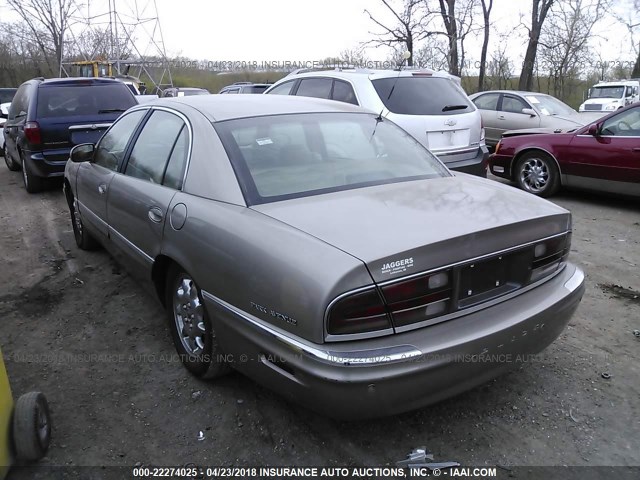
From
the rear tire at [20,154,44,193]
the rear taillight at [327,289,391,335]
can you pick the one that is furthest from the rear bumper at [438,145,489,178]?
the rear tire at [20,154,44,193]

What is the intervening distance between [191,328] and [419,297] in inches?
57.3

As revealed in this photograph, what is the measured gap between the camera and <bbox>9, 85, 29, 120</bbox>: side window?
27.6 ft

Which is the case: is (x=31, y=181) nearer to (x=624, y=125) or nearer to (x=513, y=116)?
(x=624, y=125)

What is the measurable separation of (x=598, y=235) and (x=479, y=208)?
3891 millimetres

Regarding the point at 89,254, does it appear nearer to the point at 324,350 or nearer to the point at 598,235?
the point at 324,350

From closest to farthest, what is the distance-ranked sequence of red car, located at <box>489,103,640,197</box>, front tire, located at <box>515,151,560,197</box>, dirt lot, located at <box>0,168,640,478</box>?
1. dirt lot, located at <box>0,168,640,478</box>
2. red car, located at <box>489,103,640,197</box>
3. front tire, located at <box>515,151,560,197</box>

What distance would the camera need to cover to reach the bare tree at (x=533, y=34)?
22.9 m

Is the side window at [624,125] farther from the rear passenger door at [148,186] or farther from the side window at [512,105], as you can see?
the rear passenger door at [148,186]

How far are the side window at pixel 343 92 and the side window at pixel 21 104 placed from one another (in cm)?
493

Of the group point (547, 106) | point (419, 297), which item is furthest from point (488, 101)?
point (419, 297)

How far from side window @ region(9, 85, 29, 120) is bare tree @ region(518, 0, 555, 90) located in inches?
804

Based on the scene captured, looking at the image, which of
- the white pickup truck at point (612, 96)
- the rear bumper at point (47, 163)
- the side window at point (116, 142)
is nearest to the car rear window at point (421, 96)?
the side window at point (116, 142)

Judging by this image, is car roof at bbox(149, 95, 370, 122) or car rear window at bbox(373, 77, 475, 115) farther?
car rear window at bbox(373, 77, 475, 115)

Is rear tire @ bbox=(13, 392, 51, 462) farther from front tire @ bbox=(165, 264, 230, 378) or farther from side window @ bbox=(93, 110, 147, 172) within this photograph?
side window @ bbox=(93, 110, 147, 172)
